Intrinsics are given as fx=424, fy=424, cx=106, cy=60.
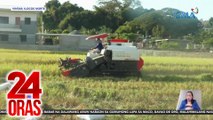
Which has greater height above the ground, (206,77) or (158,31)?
(158,31)

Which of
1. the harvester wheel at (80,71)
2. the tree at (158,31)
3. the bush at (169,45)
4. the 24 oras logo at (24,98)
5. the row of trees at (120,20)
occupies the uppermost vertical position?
the row of trees at (120,20)

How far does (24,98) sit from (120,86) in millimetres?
3807

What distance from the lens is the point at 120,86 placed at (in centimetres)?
739

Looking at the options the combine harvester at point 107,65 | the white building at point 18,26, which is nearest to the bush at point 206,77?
the combine harvester at point 107,65

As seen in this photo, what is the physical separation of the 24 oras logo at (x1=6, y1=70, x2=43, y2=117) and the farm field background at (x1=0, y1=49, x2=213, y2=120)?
1.72 ft

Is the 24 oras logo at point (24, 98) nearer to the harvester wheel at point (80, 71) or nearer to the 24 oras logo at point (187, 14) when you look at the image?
the 24 oras logo at point (187, 14)

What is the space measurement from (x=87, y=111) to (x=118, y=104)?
50.4 inches

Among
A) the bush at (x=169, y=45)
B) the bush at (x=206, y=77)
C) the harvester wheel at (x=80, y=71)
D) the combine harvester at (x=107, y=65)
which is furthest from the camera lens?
the harvester wheel at (x=80, y=71)

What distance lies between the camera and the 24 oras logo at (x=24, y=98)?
3.72 m

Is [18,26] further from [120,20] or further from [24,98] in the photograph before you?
[24,98]

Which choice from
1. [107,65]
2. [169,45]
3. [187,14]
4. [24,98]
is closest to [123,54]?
[107,65]

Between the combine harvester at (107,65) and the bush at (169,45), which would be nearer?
the bush at (169,45)

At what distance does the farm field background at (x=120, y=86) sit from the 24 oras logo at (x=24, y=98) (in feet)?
1.72

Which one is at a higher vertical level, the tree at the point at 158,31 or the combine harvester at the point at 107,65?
the tree at the point at 158,31
